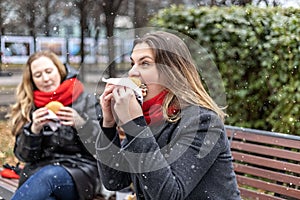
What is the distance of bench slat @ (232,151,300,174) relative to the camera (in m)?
2.95

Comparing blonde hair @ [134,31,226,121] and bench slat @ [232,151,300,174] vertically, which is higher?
blonde hair @ [134,31,226,121]

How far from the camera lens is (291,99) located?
3.85 meters

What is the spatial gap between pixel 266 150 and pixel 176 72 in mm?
1634

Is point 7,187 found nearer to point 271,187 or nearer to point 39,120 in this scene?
point 39,120

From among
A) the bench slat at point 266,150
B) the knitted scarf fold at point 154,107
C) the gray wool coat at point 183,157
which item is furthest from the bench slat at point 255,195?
the knitted scarf fold at point 154,107

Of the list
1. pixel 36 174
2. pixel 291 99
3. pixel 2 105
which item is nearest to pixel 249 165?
pixel 291 99

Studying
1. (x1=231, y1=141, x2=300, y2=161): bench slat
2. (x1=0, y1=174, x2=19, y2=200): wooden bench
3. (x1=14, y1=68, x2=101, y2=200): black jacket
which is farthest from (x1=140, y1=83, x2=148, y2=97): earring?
(x1=0, y1=174, x2=19, y2=200): wooden bench

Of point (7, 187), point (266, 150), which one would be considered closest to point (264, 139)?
point (266, 150)

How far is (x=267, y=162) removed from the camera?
3.10 meters

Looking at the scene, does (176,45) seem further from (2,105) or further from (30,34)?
(2,105)

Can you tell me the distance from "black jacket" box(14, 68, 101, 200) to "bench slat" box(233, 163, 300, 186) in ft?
3.32

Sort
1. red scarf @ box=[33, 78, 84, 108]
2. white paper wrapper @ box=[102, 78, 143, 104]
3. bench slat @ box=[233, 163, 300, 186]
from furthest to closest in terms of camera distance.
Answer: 1. red scarf @ box=[33, 78, 84, 108]
2. bench slat @ box=[233, 163, 300, 186]
3. white paper wrapper @ box=[102, 78, 143, 104]

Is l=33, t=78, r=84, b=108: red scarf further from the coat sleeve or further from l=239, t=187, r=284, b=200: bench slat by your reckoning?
the coat sleeve

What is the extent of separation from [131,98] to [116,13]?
7.38 metres
